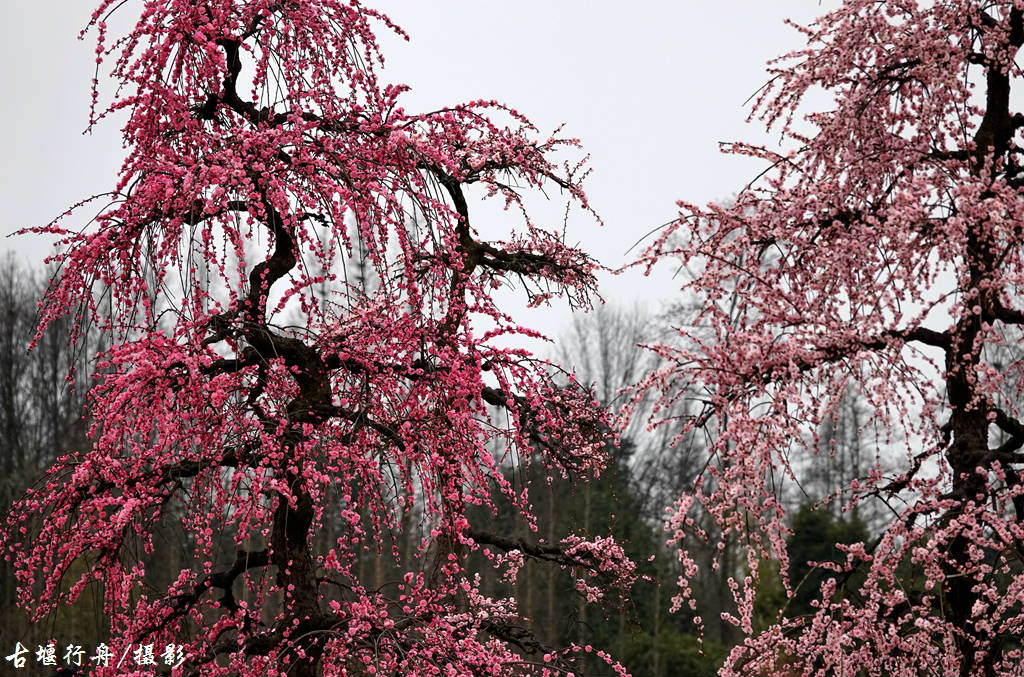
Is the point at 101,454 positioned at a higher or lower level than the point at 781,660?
higher

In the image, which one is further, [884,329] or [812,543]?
[812,543]

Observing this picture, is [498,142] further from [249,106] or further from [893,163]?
[893,163]

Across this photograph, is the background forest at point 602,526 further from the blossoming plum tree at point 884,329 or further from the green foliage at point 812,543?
the blossoming plum tree at point 884,329

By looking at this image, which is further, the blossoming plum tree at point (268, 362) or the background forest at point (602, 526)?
the background forest at point (602, 526)

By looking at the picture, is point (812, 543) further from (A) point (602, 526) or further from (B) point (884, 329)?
(B) point (884, 329)

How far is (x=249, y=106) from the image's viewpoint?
5.84m

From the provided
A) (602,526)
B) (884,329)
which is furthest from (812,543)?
(884,329)

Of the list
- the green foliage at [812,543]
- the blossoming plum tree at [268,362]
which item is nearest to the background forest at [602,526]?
the green foliage at [812,543]

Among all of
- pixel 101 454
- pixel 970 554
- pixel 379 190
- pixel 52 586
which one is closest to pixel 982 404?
pixel 970 554

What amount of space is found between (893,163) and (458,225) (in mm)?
3691

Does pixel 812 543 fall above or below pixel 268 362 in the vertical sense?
below

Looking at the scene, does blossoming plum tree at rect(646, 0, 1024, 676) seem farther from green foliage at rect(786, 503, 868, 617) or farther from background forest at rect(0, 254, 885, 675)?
green foliage at rect(786, 503, 868, 617)

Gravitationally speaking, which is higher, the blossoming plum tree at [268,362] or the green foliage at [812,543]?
the blossoming plum tree at [268,362]

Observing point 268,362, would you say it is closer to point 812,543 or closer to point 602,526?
point 602,526
